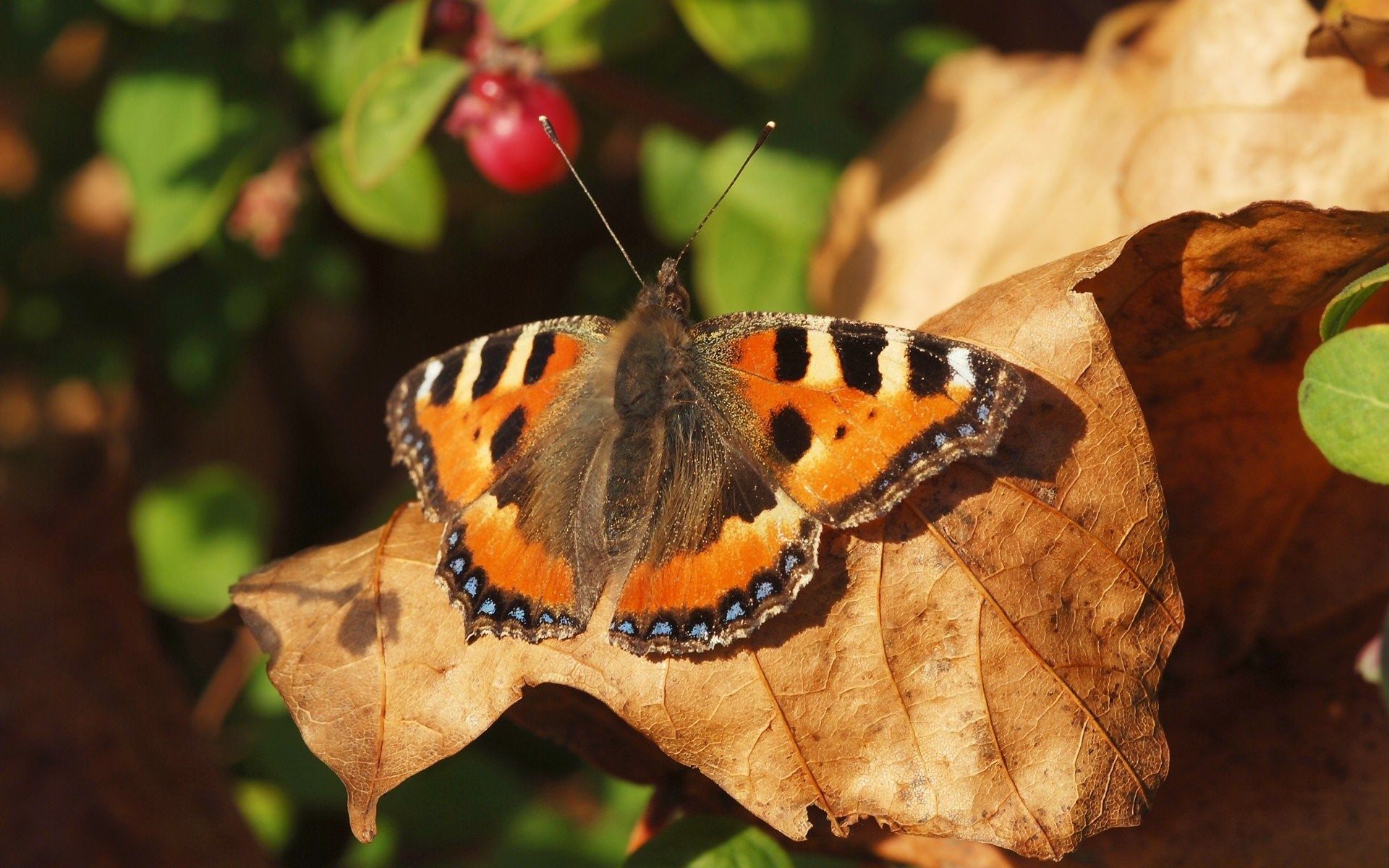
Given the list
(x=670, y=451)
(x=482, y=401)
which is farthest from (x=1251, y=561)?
(x=482, y=401)

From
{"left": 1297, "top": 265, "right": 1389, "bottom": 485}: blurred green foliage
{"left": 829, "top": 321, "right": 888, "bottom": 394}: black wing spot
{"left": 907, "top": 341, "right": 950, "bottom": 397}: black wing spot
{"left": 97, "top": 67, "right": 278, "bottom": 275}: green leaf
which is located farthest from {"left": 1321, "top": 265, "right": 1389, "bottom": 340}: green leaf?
{"left": 97, "top": 67, "right": 278, "bottom": 275}: green leaf

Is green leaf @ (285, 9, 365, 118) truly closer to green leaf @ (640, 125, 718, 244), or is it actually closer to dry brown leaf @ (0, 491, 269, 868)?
green leaf @ (640, 125, 718, 244)

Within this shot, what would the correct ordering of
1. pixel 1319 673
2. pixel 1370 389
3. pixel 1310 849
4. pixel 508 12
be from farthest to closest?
1. pixel 508 12
2. pixel 1319 673
3. pixel 1310 849
4. pixel 1370 389

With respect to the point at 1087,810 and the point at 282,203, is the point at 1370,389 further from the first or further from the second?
the point at 282,203

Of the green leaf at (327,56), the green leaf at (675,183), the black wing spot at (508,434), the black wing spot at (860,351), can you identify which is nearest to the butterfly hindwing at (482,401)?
the black wing spot at (508,434)

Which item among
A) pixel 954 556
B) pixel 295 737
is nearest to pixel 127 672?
pixel 295 737
